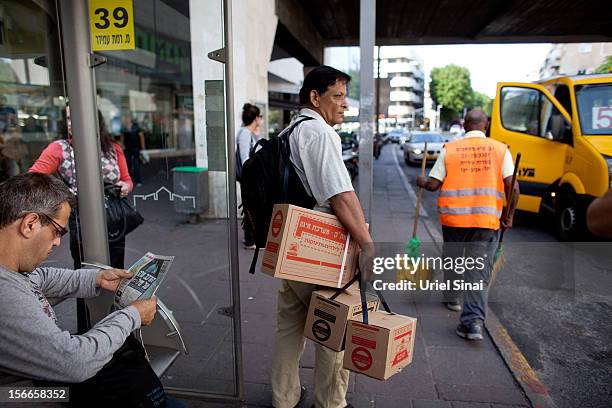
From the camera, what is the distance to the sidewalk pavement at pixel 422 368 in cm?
280

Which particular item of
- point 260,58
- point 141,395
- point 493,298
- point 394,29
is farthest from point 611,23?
point 141,395

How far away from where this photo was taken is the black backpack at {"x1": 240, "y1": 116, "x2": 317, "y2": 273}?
2.17m

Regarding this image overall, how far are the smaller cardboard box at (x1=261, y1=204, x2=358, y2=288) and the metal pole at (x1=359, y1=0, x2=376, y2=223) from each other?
1.70m

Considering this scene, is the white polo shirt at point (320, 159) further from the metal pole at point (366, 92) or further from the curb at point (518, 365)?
the curb at point (518, 365)

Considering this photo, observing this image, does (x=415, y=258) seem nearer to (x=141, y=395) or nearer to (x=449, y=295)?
(x=449, y=295)

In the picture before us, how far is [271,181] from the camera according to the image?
218 centimetres


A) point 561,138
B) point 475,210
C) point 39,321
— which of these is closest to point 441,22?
point 561,138

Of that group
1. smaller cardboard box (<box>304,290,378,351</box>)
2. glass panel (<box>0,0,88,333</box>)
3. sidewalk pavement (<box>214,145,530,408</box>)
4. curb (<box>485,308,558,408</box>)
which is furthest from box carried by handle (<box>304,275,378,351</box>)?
curb (<box>485,308,558,408</box>)

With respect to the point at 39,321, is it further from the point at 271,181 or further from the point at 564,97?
the point at 564,97

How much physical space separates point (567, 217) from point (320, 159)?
6205 millimetres

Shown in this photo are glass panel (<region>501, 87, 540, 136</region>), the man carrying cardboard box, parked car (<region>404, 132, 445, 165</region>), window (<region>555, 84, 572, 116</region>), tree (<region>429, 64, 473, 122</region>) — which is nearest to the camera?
the man carrying cardboard box

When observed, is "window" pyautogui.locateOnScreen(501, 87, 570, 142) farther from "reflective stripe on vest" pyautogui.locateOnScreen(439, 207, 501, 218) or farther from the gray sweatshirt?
the gray sweatshirt

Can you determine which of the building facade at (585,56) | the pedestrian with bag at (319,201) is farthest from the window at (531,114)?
the building facade at (585,56)

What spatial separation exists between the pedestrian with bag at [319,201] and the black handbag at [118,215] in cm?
121
